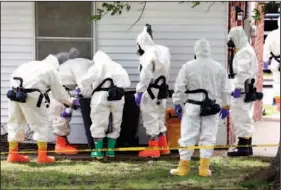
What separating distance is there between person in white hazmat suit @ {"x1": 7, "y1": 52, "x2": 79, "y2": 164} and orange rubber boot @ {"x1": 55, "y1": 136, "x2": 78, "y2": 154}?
237 mm

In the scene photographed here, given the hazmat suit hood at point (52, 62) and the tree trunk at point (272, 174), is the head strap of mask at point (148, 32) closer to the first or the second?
the hazmat suit hood at point (52, 62)

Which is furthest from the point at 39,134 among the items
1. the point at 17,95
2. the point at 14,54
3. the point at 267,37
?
the point at 267,37

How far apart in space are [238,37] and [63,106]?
222 cm

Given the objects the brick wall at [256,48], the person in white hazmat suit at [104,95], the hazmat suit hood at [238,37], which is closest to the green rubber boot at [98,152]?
the person in white hazmat suit at [104,95]

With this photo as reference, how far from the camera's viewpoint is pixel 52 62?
21.6 feet

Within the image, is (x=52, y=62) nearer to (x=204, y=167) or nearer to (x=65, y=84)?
(x=65, y=84)

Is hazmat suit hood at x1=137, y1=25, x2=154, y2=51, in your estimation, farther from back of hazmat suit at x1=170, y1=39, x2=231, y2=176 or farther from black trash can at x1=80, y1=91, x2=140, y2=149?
back of hazmat suit at x1=170, y1=39, x2=231, y2=176

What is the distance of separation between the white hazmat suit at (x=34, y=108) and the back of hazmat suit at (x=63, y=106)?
0.42 metres

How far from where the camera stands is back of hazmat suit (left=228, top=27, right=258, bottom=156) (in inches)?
279

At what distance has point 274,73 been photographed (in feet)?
31.0

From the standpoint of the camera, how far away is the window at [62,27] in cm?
729

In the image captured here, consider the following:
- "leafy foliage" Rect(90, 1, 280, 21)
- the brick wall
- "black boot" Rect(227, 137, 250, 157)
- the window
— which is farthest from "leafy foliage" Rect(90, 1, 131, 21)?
"black boot" Rect(227, 137, 250, 157)

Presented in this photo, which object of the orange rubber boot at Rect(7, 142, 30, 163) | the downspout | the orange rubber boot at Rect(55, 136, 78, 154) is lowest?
the orange rubber boot at Rect(55, 136, 78, 154)

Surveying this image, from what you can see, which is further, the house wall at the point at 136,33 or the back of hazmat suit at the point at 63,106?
the house wall at the point at 136,33
